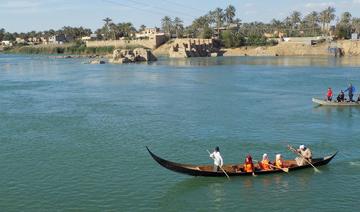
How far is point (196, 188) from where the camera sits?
23.4 m

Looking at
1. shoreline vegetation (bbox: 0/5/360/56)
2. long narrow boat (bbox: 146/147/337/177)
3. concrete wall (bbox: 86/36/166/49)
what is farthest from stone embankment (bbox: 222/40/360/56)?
long narrow boat (bbox: 146/147/337/177)

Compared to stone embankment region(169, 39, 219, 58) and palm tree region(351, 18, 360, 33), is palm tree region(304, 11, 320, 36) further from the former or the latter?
stone embankment region(169, 39, 219, 58)

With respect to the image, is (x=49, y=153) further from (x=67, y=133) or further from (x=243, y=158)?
(x=243, y=158)

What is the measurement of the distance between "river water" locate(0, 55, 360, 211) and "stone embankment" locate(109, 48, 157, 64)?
2321 inches

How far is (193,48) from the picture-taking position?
486 ft

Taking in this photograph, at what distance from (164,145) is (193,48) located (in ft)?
388

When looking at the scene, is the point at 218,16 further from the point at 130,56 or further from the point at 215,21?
the point at 130,56

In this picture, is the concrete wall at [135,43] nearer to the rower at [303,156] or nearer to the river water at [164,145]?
the river water at [164,145]

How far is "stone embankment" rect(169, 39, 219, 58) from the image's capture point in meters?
146

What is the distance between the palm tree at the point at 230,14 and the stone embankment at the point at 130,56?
7399cm

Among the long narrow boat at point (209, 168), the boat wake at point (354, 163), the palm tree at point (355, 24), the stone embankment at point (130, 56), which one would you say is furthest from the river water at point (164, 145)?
the palm tree at point (355, 24)

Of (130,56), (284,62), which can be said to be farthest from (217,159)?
(130,56)

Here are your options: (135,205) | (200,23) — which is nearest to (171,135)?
(135,205)

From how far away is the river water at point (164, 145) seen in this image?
2203 centimetres
